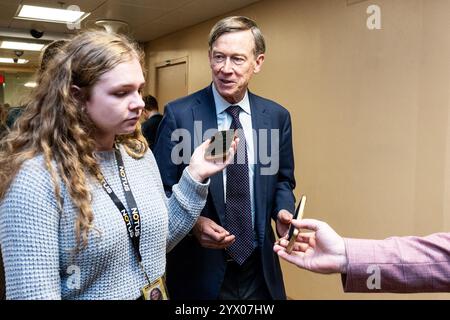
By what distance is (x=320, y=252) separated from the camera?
1.10 metres

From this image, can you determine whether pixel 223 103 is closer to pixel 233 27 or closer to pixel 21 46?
pixel 233 27

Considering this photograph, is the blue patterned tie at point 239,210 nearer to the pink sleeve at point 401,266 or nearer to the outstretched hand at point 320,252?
the outstretched hand at point 320,252

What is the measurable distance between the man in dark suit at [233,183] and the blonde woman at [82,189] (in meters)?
0.37

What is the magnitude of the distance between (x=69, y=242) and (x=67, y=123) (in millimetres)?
279

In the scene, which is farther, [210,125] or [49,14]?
[49,14]

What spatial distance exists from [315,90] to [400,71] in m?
0.77

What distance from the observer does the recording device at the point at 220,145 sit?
1353 mm

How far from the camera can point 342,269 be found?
3.39ft

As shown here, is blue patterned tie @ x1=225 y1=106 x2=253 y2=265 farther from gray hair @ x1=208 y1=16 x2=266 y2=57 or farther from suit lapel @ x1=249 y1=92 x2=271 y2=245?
gray hair @ x1=208 y1=16 x2=266 y2=57

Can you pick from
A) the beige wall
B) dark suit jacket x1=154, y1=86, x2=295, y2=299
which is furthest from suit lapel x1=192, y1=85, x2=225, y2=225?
the beige wall

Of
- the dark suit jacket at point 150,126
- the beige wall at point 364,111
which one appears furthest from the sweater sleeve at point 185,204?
the dark suit jacket at point 150,126

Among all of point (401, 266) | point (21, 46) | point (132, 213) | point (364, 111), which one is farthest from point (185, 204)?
point (21, 46)
